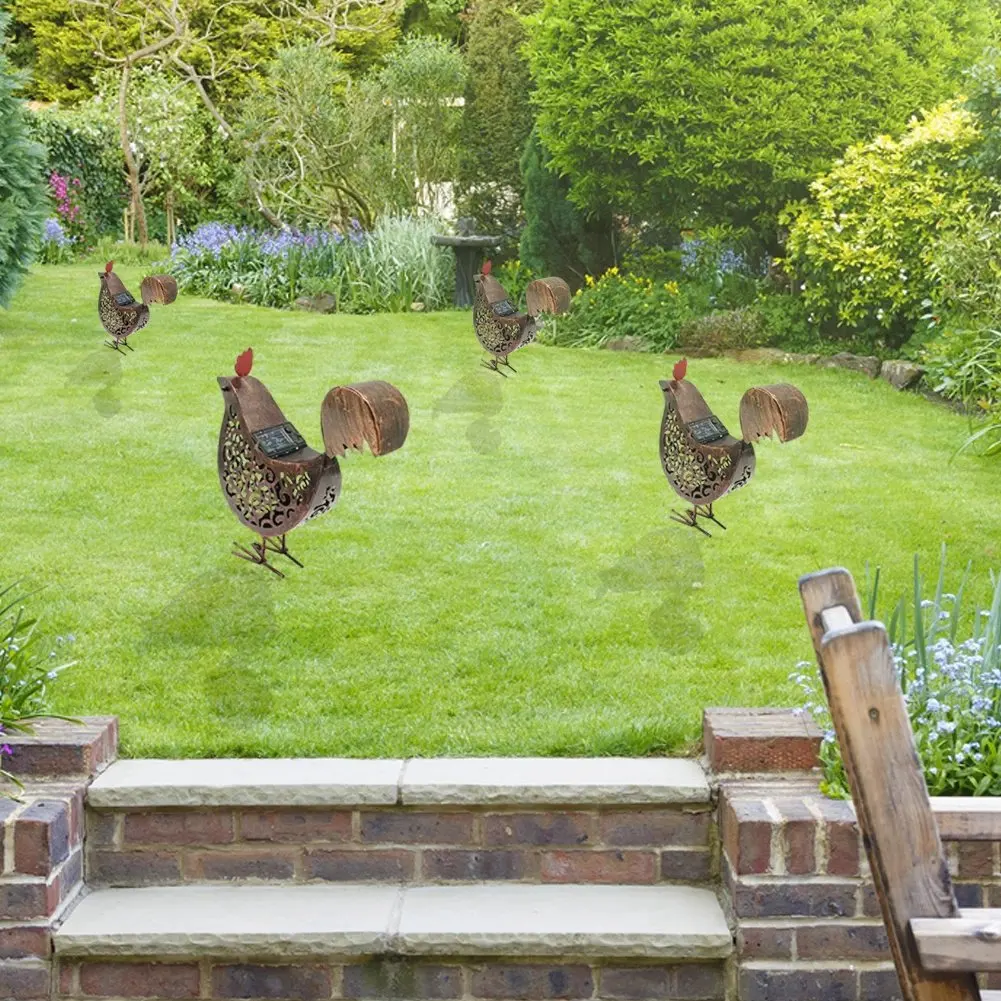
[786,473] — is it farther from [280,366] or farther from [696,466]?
[280,366]

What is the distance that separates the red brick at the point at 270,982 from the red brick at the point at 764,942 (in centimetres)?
97

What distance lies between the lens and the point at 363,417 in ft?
13.6

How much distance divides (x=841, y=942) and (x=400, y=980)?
102 centimetres

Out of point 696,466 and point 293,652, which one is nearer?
point 293,652

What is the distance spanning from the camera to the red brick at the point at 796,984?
11.1ft

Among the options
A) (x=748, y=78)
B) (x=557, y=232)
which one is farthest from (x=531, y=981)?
(x=557, y=232)

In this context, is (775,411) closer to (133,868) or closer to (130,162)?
(133,868)

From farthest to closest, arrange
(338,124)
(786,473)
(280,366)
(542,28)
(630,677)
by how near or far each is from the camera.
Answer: (338,124), (542,28), (280,366), (786,473), (630,677)

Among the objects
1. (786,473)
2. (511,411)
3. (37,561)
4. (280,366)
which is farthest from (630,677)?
(280,366)

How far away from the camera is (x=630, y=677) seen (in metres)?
4.33

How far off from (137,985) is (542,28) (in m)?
10.1

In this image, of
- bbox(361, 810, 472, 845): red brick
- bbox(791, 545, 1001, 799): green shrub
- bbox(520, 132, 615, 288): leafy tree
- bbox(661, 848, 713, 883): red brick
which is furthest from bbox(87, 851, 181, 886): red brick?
bbox(520, 132, 615, 288): leafy tree

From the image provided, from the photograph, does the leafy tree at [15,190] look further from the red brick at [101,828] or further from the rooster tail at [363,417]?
the red brick at [101,828]

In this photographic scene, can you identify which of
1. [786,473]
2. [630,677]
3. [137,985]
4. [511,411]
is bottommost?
[137,985]
